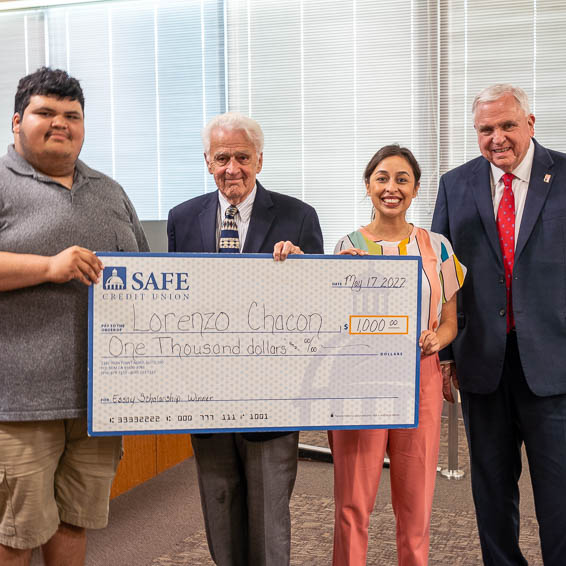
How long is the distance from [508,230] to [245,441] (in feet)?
3.21

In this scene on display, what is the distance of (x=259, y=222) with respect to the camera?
1.71 metres

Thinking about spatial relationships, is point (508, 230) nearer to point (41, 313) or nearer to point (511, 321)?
point (511, 321)

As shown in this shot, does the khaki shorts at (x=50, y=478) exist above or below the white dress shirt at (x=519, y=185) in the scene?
below

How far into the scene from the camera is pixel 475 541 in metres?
2.52

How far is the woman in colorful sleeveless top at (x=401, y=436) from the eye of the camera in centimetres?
177

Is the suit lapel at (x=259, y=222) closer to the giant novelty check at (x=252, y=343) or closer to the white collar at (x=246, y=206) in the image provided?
the white collar at (x=246, y=206)

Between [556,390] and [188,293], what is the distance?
1083mm

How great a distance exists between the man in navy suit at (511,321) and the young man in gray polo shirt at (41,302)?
3.58 feet

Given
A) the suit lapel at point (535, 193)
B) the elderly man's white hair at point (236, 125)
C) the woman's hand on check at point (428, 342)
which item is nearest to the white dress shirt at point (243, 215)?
the elderly man's white hair at point (236, 125)

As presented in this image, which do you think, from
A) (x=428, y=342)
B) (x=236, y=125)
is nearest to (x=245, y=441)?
(x=428, y=342)

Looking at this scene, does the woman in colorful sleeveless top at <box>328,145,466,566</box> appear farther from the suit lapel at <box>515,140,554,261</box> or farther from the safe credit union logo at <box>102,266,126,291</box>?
the safe credit union logo at <box>102,266,126,291</box>

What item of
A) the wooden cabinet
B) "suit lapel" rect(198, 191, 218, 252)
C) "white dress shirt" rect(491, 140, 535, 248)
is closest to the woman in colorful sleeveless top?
"white dress shirt" rect(491, 140, 535, 248)

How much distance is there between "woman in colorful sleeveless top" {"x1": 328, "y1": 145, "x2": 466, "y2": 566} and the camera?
5.80 ft

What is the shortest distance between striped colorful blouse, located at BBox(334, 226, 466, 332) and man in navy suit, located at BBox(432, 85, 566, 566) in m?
0.12
